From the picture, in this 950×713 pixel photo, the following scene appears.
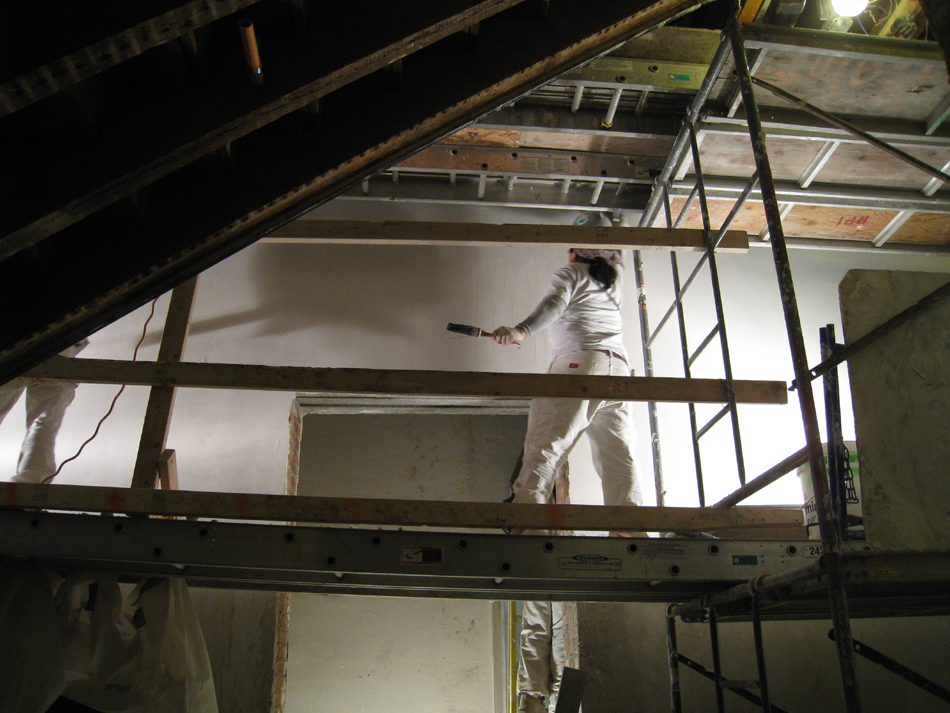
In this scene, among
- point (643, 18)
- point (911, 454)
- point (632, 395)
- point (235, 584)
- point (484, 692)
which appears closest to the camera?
point (911, 454)

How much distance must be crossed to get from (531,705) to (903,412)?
2.80m

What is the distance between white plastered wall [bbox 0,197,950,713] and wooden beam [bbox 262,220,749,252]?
1151mm

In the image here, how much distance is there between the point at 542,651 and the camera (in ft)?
12.9

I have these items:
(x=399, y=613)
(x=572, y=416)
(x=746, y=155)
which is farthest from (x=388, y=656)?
(x=746, y=155)

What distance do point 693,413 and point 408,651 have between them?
12.2ft

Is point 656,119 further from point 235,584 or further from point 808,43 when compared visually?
point 235,584

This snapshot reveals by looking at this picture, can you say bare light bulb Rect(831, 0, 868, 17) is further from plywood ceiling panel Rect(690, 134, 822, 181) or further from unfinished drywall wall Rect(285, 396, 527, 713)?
unfinished drywall wall Rect(285, 396, 527, 713)

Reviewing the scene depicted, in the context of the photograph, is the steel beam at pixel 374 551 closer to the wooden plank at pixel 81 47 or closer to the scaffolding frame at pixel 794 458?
the scaffolding frame at pixel 794 458

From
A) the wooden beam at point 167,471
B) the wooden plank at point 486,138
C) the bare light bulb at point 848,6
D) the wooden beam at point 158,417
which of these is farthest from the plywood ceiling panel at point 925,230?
the wooden beam at point 167,471

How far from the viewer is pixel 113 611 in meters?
2.85

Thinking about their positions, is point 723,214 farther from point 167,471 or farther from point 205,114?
point 205,114

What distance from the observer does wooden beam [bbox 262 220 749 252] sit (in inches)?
150

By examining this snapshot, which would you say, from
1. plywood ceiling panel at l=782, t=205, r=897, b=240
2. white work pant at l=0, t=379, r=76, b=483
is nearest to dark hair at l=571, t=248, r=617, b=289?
plywood ceiling panel at l=782, t=205, r=897, b=240

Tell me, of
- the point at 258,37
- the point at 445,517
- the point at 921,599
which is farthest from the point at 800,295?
the point at 258,37
